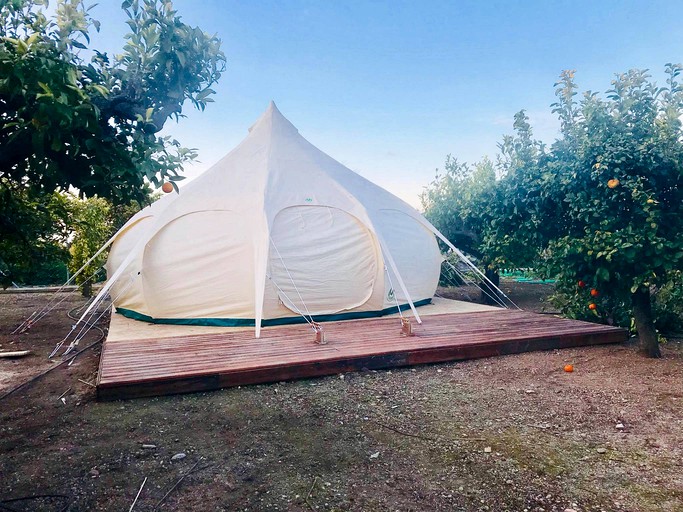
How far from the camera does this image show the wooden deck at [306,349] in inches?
182

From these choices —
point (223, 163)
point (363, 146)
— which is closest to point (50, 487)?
point (223, 163)

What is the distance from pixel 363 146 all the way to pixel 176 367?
999 centimetres

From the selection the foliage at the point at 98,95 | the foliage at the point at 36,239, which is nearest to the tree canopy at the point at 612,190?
the foliage at the point at 98,95

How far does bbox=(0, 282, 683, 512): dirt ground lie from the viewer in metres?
2.72

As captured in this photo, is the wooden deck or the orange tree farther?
the orange tree

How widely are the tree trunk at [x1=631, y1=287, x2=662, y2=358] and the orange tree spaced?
0.01 meters

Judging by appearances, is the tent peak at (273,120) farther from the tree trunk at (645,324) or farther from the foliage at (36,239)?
the tree trunk at (645,324)

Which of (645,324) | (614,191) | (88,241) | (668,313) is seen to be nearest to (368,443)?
(614,191)

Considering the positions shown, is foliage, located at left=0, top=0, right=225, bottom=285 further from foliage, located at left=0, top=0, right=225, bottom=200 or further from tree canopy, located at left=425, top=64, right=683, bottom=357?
tree canopy, located at left=425, top=64, right=683, bottom=357

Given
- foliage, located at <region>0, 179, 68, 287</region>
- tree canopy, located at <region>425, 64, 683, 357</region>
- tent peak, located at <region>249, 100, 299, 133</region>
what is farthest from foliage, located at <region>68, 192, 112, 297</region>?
tree canopy, located at <region>425, 64, 683, 357</region>

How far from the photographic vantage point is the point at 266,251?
722 centimetres

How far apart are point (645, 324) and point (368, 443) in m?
4.49

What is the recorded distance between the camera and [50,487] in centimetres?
283

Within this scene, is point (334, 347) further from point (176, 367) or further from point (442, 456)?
point (442, 456)
